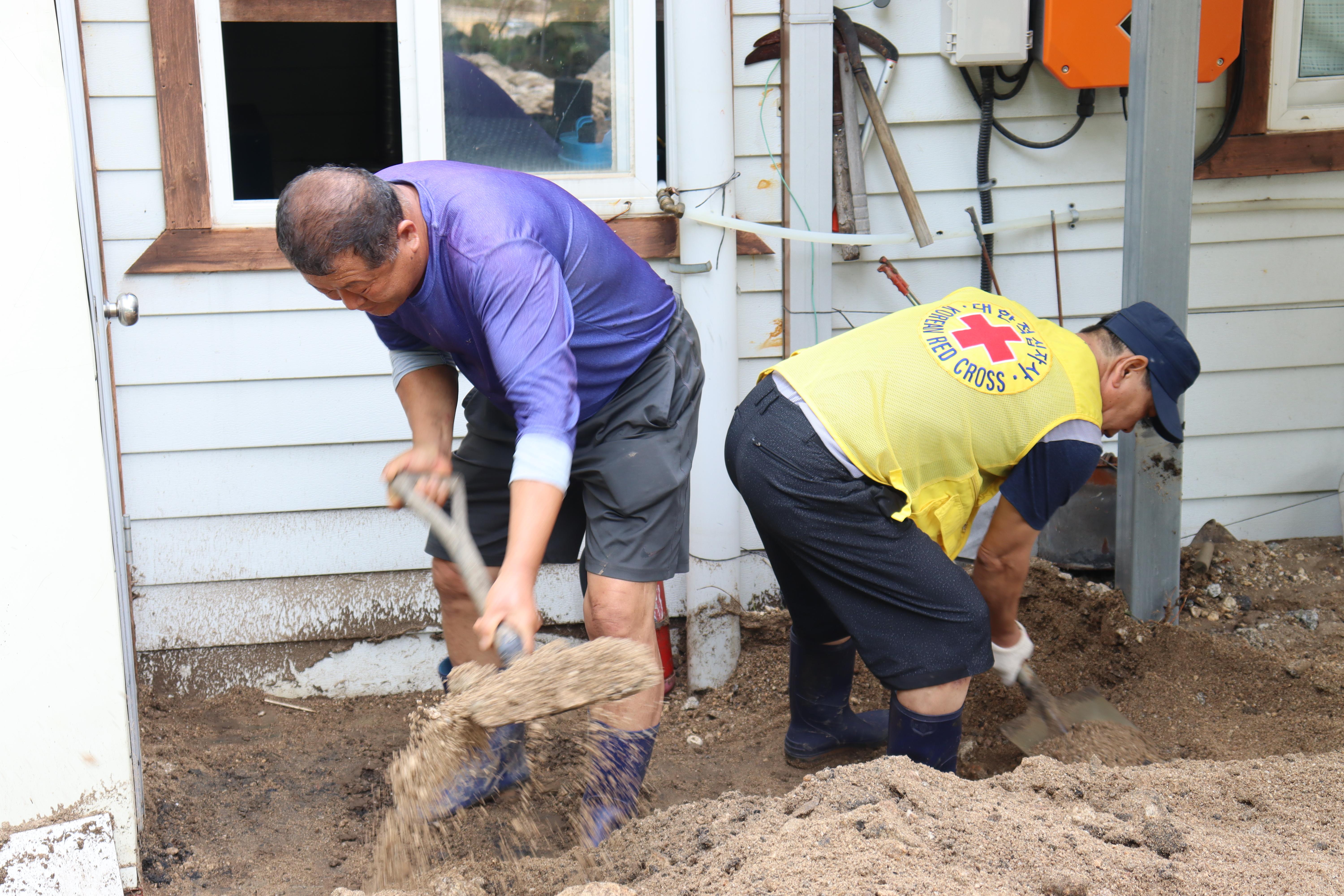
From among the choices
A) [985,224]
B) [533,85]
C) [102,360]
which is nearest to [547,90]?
[533,85]

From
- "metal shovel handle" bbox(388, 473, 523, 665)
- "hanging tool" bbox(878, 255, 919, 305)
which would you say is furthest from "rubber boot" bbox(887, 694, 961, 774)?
"hanging tool" bbox(878, 255, 919, 305)

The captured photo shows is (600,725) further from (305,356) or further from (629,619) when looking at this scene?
(305,356)

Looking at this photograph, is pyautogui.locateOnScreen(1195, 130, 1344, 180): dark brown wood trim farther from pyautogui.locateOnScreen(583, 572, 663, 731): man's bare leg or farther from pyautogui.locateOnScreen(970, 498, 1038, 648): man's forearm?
pyautogui.locateOnScreen(583, 572, 663, 731): man's bare leg

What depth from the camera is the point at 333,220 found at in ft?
6.42

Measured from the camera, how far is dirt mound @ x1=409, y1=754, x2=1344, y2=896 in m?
1.86

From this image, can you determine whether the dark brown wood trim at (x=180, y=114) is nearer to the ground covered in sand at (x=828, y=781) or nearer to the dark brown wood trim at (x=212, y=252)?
the dark brown wood trim at (x=212, y=252)

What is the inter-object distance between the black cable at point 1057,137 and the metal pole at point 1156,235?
22cm

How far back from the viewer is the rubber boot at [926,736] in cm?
254

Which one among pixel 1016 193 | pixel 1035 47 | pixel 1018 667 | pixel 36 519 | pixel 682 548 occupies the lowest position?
pixel 1018 667

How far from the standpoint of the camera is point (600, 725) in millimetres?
2539

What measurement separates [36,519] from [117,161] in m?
1.40

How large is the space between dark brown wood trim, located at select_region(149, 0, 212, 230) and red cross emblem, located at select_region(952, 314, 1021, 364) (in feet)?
7.44

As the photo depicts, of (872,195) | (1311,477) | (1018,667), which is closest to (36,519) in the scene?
(1018,667)

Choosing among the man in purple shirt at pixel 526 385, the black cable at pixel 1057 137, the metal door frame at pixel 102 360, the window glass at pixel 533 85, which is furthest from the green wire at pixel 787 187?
the metal door frame at pixel 102 360
